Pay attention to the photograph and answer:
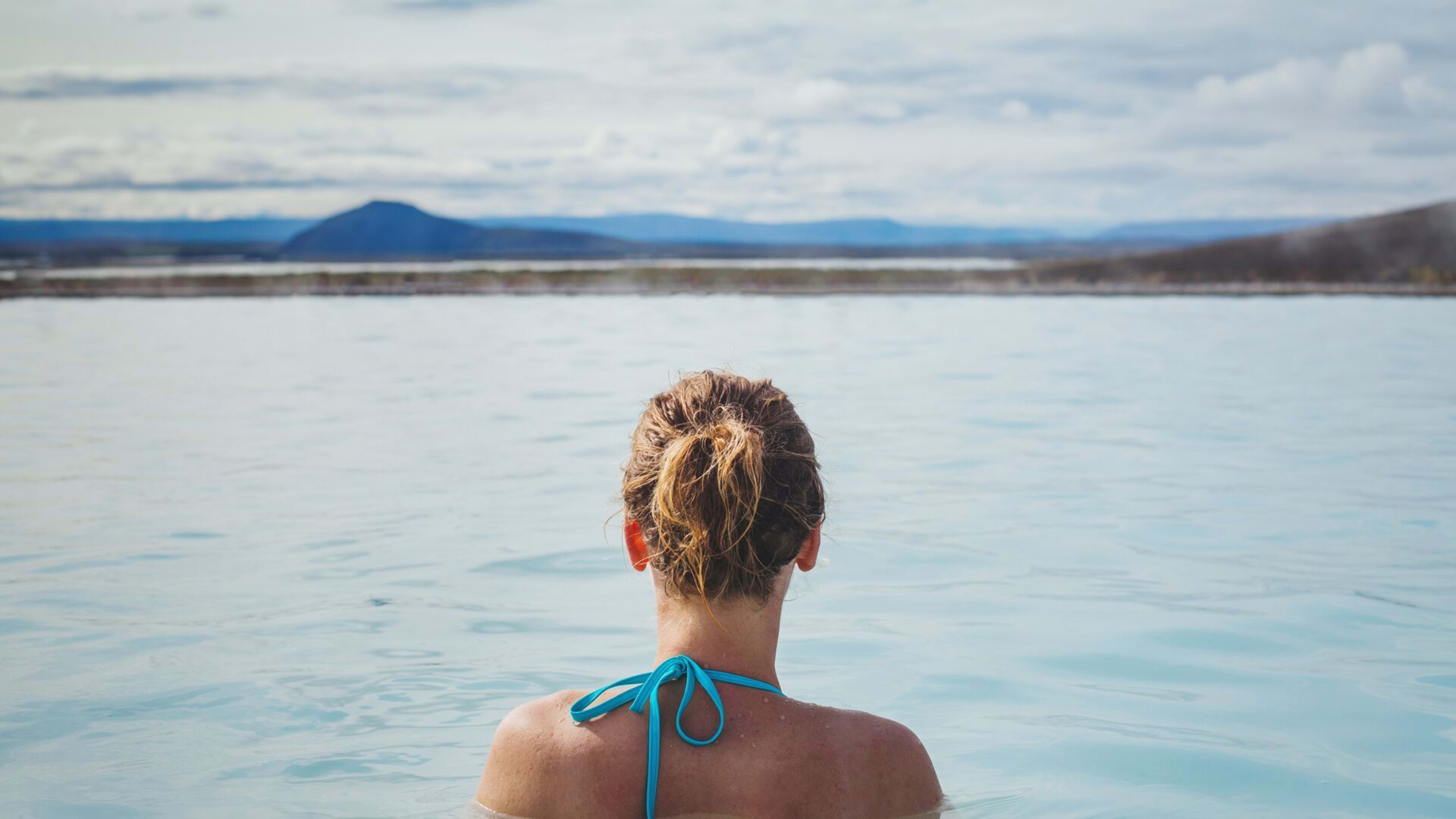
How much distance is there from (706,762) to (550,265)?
11841 cm

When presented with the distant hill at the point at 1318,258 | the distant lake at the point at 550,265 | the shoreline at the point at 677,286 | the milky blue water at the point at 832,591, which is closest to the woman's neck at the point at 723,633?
the milky blue water at the point at 832,591

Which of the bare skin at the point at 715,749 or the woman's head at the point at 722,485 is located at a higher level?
the woman's head at the point at 722,485

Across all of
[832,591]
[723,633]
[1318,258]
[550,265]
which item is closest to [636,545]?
[723,633]

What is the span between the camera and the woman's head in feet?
7.57

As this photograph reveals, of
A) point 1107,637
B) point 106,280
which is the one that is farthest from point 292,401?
point 106,280

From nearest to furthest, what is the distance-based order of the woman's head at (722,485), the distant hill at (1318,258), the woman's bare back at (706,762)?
1. the woman's head at (722,485)
2. the woman's bare back at (706,762)
3. the distant hill at (1318,258)

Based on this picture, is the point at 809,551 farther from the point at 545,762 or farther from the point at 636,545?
the point at 545,762

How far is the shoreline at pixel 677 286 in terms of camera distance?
122 ft

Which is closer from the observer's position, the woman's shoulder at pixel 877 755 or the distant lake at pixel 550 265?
the woman's shoulder at pixel 877 755

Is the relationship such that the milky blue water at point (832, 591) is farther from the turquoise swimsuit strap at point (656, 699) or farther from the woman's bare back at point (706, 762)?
the turquoise swimsuit strap at point (656, 699)

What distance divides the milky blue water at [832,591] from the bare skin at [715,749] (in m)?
1.54

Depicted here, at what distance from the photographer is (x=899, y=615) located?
611 cm

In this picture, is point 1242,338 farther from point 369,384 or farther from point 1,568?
point 1,568

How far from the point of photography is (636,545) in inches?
99.3
